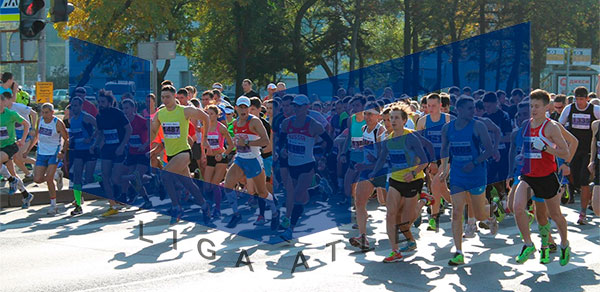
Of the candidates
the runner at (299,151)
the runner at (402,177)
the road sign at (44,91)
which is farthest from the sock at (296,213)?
the road sign at (44,91)

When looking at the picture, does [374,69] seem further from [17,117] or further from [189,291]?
[17,117]

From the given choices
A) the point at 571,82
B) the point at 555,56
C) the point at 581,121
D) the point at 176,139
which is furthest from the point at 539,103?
the point at 571,82

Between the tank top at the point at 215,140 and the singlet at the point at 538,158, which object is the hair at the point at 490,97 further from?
the tank top at the point at 215,140

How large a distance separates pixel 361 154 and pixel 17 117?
6338 millimetres

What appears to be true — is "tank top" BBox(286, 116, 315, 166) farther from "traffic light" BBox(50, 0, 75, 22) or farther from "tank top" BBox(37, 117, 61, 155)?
"traffic light" BBox(50, 0, 75, 22)

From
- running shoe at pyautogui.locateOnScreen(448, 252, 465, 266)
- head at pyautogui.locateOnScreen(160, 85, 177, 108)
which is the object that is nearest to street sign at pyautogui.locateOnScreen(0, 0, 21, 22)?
head at pyautogui.locateOnScreen(160, 85, 177, 108)

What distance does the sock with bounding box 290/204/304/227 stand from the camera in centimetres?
959

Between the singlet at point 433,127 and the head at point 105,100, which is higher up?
the head at point 105,100

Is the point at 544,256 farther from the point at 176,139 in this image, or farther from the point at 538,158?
the point at 176,139

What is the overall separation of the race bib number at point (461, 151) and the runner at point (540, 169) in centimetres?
62

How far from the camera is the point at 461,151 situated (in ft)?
28.2

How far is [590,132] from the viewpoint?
38.9 ft

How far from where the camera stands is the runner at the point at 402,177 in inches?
332

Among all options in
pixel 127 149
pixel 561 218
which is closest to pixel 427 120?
pixel 561 218
